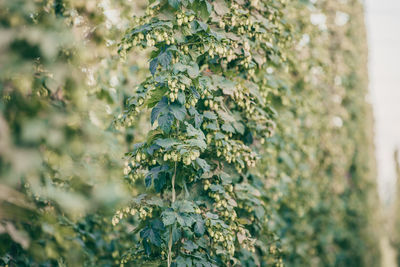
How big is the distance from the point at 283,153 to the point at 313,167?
1.59 metres

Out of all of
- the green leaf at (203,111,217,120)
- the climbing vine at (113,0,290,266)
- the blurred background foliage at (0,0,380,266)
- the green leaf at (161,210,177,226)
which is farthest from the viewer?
the green leaf at (203,111,217,120)

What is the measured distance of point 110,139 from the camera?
3.55m

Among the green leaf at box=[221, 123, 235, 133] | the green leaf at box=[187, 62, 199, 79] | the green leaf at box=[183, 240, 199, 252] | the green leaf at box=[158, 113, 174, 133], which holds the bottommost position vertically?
the green leaf at box=[183, 240, 199, 252]

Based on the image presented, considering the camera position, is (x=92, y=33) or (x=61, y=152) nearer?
(x=61, y=152)

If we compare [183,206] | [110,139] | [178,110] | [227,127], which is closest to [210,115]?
[227,127]

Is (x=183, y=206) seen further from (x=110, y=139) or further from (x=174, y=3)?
(x=110, y=139)

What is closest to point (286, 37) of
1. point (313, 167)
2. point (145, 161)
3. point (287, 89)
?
point (287, 89)

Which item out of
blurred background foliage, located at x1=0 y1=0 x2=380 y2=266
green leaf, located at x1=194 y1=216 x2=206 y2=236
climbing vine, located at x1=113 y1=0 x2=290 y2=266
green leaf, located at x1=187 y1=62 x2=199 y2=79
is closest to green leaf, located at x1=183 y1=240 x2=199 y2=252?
climbing vine, located at x1=113 y1=0 x2=290 y2=266

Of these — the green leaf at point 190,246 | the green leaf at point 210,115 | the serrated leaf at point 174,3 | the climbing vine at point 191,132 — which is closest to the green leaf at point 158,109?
the climbing vine at point 191,132

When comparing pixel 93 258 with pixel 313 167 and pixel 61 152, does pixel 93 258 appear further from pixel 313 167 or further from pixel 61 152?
pixel 313 167

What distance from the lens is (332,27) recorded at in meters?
7.32

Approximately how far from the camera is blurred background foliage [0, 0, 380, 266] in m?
0.91

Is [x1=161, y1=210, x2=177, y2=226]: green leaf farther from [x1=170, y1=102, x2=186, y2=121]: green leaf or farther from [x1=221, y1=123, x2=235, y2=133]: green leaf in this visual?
[x1=221, y1=123, x2=235, y2=133]: green leaf

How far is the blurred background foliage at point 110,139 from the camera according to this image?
35.9 inches
